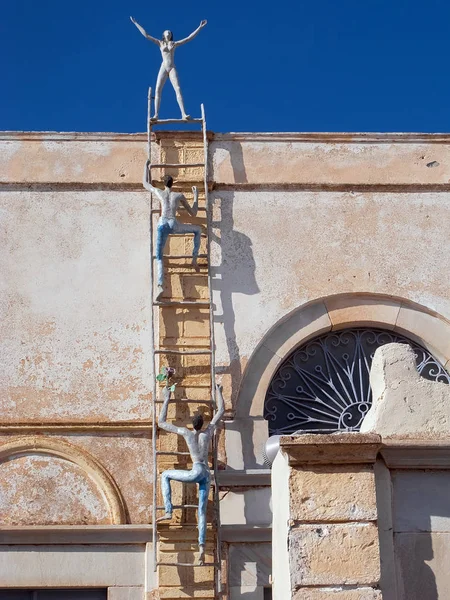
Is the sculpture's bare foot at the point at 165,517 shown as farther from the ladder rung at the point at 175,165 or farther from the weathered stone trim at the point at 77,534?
the ladder rung at the point at 175,165

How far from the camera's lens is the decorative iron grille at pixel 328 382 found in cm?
1094

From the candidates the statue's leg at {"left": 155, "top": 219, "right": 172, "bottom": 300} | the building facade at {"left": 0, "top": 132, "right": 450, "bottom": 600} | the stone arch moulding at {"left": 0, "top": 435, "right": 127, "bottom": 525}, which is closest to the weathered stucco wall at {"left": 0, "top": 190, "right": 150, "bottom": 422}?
the building facade at {"left": 0, "top": 132, "right": 450, "bottom": 600}

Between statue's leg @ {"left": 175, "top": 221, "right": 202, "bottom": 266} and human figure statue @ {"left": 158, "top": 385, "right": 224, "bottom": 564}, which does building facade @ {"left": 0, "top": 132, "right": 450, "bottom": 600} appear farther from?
human figure statue @ {"left": 158, "top": 385, "right": 224, "bottom": 564}

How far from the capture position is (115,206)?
11.5 m

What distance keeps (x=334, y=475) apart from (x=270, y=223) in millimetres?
6502

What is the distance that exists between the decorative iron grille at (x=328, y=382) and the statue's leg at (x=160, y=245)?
1.54 metres

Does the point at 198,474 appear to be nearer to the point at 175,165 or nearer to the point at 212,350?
the point at 212,350

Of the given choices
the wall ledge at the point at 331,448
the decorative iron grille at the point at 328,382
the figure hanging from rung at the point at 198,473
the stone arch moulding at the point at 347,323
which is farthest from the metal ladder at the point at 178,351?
the wall ledge at the point at 331,448

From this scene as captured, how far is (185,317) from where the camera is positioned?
432 inches

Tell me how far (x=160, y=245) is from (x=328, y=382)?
2.24 metres

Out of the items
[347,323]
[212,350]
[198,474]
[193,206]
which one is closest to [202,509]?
[198,474]

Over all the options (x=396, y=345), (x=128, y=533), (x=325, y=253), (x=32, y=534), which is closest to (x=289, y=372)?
(x=325, y=253)

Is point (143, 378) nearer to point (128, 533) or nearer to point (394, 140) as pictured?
point (128, 533)

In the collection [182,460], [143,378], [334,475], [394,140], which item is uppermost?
[394,140]
